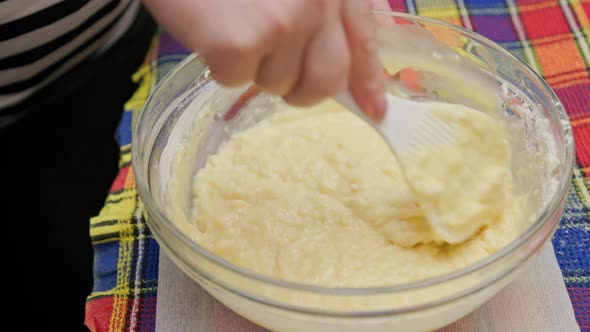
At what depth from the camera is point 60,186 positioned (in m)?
1.35

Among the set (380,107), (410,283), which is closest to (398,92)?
(380,107)

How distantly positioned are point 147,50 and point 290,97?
0.89 metres

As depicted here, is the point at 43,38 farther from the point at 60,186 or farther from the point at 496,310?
the point at 496,310

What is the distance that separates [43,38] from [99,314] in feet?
2.03

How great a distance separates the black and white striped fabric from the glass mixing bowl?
0.35 metres

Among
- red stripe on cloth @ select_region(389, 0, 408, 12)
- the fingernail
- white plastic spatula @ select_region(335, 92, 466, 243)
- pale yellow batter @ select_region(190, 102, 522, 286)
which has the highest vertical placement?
the fingernail

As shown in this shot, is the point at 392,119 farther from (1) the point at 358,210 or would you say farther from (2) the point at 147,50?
(2) the point at 147,50

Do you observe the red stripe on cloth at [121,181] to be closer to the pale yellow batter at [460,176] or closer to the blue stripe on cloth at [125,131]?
the blue stripe on cloth at [125,131]

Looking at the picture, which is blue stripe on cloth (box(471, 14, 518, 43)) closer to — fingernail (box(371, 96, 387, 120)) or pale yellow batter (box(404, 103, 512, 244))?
pale yellow batter (box(404, 103, 512, 244))

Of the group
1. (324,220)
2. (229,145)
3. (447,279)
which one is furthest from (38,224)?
(447,279)

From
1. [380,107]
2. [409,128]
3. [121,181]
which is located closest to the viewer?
[380,107]

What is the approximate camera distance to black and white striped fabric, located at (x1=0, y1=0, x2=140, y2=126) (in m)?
1.22

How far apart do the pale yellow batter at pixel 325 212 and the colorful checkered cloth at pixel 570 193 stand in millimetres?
123

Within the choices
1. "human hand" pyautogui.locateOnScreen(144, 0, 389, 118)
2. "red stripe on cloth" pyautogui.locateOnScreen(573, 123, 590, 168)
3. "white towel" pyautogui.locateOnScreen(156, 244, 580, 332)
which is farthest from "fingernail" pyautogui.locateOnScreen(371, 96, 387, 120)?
"red stripe on cloth" pyautogui.locateOnScreen(573, 123, 590, 168)
